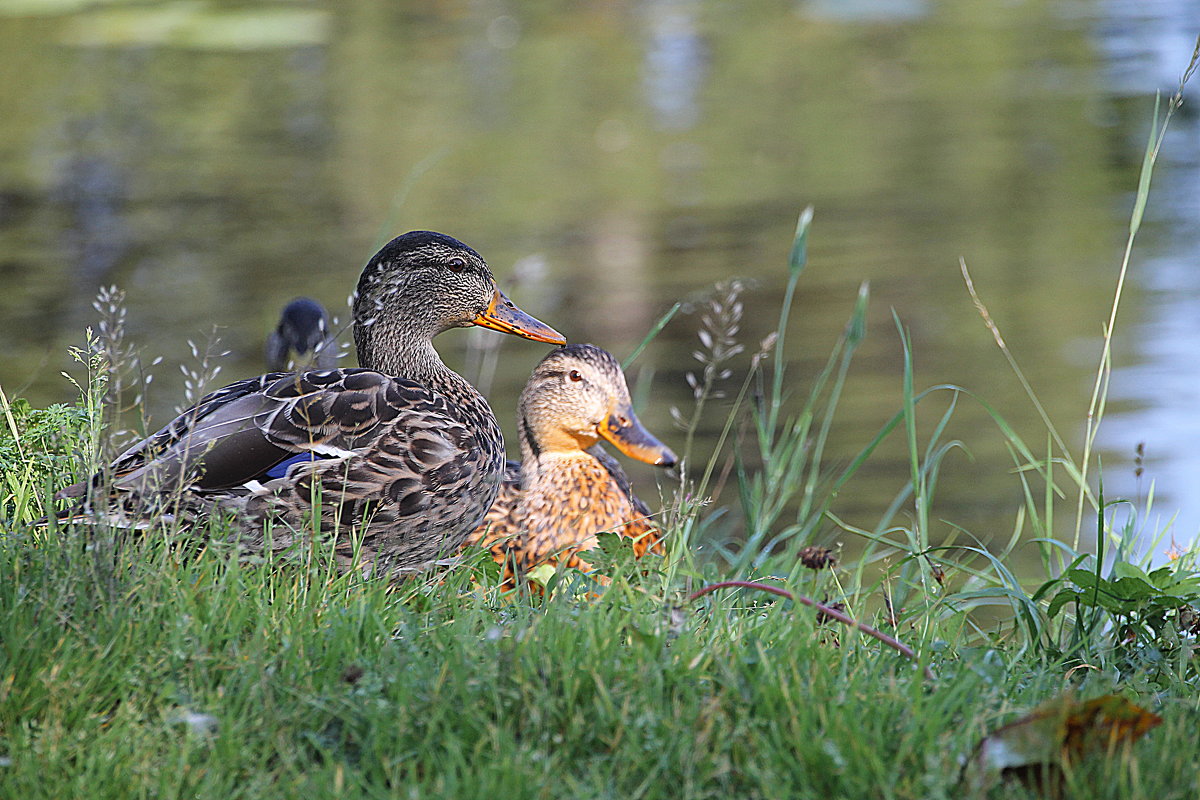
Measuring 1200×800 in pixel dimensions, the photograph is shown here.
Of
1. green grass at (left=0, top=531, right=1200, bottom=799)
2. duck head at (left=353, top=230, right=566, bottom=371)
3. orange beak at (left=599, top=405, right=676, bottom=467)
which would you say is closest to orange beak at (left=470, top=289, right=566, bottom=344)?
duck head at (left=353, top=230, right=566, bottom=371)

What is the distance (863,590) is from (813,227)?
8.13 metres

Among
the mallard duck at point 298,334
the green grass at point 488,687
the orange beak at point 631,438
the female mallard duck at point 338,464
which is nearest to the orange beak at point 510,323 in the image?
the female mallard duck at point 338,464

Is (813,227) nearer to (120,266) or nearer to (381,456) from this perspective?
(120,266)

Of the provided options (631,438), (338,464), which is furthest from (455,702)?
(631,438)

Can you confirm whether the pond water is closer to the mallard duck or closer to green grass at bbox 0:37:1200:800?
the mallard duck

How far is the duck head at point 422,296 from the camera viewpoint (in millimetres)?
3959

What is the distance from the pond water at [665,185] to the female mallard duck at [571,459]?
455 mm

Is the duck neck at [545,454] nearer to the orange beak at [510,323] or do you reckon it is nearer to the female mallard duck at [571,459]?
the female mallard duck at [571,459]

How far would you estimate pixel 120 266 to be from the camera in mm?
10711

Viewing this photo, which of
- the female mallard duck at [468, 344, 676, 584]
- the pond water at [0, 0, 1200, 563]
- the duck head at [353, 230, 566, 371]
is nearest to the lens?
the duck head at [353, 230, 566, 371]

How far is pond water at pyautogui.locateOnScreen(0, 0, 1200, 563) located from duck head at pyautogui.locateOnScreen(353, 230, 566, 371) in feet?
2.00

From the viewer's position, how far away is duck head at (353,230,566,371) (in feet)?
13.0

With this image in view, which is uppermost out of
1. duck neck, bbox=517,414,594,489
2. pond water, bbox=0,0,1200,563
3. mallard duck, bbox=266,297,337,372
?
mallard duck, bbox=266,297,337,372

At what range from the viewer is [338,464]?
328 cm
